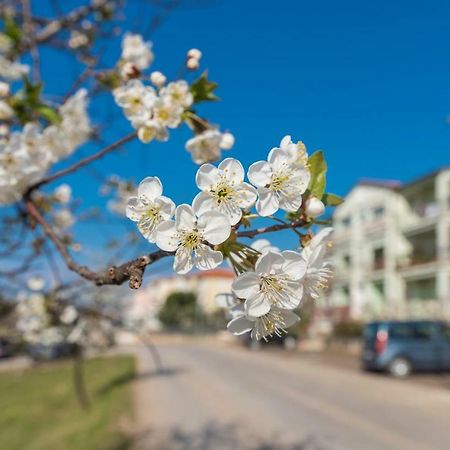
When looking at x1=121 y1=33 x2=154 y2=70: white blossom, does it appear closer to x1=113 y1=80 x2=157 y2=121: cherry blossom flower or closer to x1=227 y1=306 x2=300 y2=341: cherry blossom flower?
x1=113 y1=80 x2=157 y2=121: cherry blossom flower

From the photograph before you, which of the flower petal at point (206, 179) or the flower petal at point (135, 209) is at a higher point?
the flower petal at point (206, 179)

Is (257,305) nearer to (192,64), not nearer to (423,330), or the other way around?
(192,64)

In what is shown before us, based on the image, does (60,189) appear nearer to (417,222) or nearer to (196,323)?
(417,222)

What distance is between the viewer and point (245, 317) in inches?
37.2

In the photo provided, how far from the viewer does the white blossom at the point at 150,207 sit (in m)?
0.90

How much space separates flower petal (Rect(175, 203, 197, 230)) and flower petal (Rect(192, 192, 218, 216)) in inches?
0.5

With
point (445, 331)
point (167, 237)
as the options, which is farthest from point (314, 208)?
point (445, 331)

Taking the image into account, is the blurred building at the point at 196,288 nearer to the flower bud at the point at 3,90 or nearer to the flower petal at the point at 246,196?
the flower petal at the point at 246,196

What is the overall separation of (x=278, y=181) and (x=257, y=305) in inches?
8.6

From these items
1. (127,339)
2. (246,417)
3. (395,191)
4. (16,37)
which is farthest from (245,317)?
(127,339)

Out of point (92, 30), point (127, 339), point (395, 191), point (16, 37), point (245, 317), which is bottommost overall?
point (127, 339)

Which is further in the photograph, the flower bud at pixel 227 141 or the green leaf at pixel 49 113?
the green leaf at pixel 49 113

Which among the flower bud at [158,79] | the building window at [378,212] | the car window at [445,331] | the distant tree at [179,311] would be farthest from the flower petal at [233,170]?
the distant tree at [179,311]

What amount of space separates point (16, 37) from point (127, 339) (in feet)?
144
